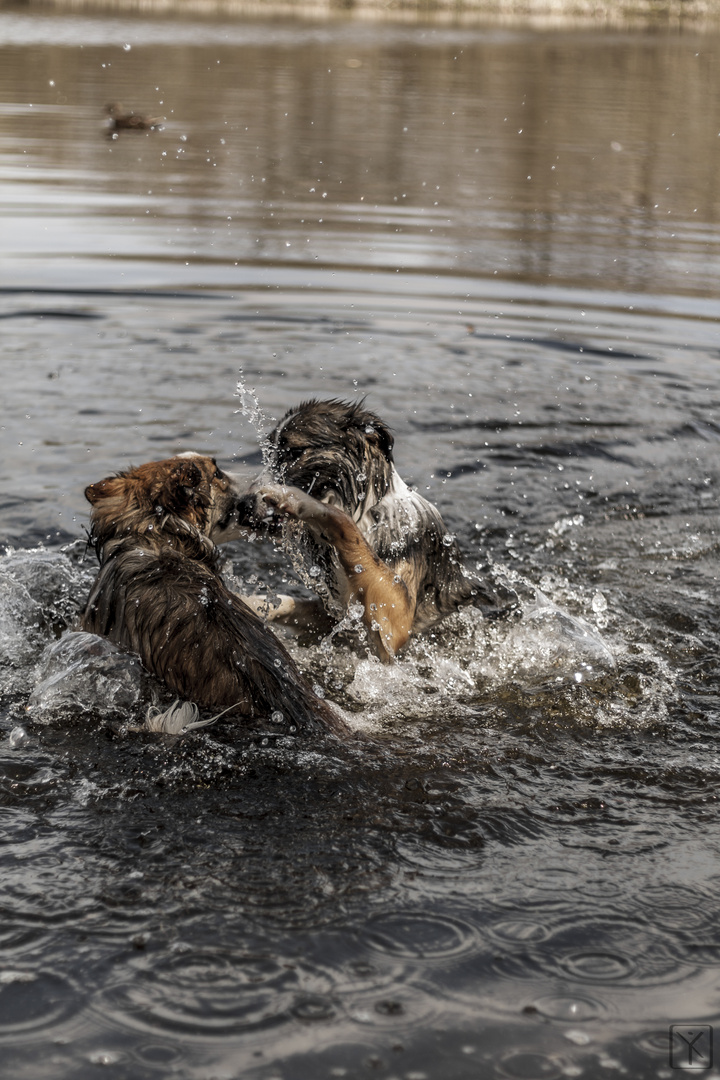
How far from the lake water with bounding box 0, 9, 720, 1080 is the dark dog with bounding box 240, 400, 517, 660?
36 centimetres

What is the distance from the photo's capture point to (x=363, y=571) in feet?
16.9

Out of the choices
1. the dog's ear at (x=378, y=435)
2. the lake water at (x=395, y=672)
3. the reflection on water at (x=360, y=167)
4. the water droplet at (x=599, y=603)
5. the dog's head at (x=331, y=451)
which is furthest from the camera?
the reflection on water at (x=360, y=167)

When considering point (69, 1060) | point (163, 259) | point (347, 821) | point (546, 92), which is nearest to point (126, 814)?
point (347, 821)

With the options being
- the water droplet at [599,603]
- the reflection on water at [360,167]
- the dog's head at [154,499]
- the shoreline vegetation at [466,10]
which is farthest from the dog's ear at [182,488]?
the shoreline vegetation at [466,10]

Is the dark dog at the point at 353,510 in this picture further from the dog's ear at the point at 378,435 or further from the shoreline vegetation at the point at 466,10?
the shoreline vegetation at the point at 466,10

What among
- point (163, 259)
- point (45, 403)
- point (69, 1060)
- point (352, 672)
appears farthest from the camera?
point (163, 259)

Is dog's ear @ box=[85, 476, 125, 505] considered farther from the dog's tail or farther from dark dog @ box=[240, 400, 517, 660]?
the dog's tail

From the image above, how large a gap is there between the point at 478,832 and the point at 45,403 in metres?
6.36

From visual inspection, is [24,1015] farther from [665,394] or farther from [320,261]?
[320,261]

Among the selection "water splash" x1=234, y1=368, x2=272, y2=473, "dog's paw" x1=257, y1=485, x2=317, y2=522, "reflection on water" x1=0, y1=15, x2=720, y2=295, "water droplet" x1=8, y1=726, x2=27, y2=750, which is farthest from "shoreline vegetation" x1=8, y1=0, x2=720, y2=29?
"water droplet" x1=8, y1=726, x2=27, y2=750

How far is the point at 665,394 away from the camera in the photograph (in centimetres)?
1001

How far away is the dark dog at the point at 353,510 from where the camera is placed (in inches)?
197

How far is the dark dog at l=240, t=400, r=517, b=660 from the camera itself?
5.00 meters

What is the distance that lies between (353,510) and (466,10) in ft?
192
